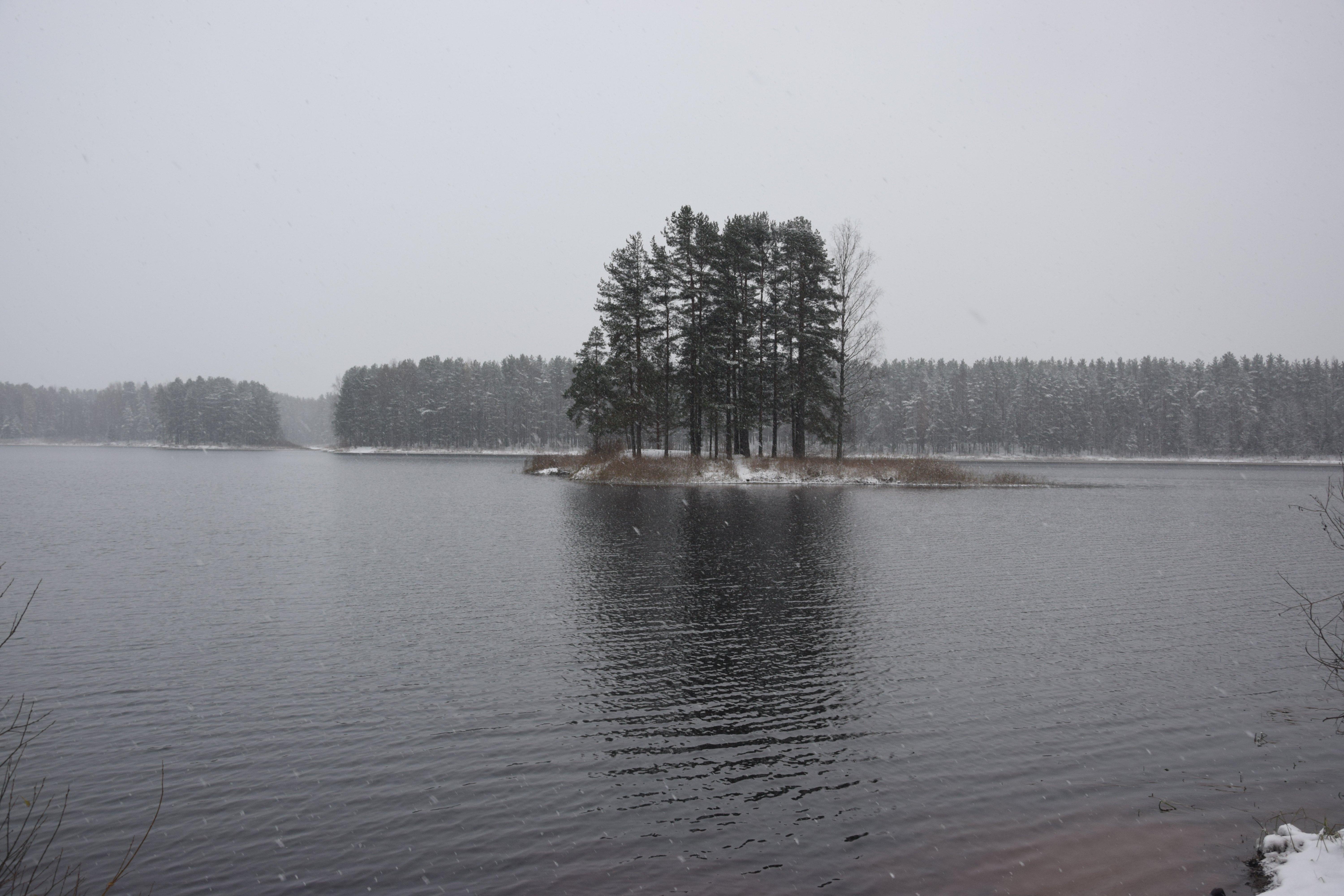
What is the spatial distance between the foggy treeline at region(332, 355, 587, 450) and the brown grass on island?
80950mm

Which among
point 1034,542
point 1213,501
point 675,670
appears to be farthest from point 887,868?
point 1213,501

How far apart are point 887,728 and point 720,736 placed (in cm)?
257

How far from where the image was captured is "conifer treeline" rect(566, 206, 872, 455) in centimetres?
5578

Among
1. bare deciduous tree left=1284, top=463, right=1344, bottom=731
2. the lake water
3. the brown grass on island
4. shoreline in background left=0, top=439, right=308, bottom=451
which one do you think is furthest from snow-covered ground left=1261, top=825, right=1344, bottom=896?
shoreline in background left=0, top=439, right=308, bottom=451

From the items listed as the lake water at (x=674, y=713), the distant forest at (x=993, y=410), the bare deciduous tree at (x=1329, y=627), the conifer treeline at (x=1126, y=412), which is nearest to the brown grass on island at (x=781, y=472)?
the lake water at (x=674, y=713)

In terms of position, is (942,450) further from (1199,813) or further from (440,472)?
(1199,813)

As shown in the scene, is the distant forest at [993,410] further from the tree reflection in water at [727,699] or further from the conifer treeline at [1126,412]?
the tree reflection in water at [727,699]

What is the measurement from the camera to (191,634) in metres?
15.4

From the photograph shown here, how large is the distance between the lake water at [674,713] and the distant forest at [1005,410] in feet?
321

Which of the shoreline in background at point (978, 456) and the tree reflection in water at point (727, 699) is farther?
the shoreline in background at point (978, 456)

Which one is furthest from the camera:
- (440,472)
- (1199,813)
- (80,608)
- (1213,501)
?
(440,472)

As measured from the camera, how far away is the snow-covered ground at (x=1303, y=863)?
20.9ft

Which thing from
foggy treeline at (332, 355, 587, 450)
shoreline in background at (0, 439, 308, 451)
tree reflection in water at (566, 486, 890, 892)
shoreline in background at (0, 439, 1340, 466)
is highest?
foggy treeline at (332, 355, 587, 450)

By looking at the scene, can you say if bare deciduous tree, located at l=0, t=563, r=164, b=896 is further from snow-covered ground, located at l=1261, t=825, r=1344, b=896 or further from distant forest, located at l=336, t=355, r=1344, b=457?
distant forest, located at l=336, t=355, r=1344, b=457
